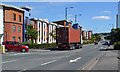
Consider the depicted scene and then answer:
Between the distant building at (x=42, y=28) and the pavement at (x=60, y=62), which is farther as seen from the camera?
the distant building at (x=42, y=28)

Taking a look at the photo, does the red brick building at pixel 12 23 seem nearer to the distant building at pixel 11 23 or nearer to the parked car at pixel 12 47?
the distant building at pixel 11 23

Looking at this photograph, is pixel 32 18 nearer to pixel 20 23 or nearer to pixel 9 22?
pixel 20 23

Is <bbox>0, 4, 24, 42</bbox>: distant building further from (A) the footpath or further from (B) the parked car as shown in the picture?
(A) the footpath

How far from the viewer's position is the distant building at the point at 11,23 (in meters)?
39.6

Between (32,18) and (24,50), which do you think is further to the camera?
(32,18)

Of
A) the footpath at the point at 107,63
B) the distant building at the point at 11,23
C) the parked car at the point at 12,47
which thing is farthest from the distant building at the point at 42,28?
the footpath at the point at 107,63

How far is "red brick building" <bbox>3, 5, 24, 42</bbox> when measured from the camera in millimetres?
39794

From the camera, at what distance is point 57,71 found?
34.6 feet

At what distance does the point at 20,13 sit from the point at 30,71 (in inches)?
1436

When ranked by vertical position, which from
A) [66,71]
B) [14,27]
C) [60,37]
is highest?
[14,27]

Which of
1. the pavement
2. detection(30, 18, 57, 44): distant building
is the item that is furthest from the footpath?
detection(30, 18, 57, 44): distant building

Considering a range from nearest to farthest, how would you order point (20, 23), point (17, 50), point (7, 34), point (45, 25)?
point (17, 50) < point (7, 34) < point (20, 23) < point (45, 25)

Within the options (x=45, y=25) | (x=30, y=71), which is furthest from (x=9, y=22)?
(x=30, y=71)

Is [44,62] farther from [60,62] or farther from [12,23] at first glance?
[12,23]
